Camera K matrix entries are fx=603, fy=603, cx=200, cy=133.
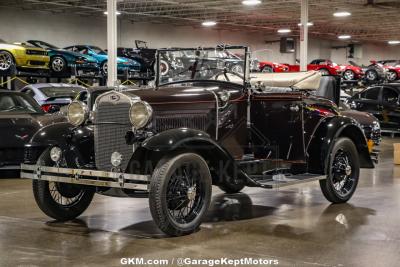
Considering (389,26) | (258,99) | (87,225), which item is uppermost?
(389,26)

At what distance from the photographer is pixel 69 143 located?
606cm

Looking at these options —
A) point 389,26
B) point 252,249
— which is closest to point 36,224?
point 252,249

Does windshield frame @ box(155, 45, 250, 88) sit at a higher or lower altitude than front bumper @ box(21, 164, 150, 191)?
higher

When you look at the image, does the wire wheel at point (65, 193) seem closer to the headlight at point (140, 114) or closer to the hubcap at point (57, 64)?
the headlight at point (140, 114)

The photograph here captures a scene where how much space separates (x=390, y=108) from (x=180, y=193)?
12.7 metres

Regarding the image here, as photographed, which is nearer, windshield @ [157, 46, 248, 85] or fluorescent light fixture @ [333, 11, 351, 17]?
windshield @ [157, 46, 248, 85]

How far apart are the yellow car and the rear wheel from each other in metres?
10.5

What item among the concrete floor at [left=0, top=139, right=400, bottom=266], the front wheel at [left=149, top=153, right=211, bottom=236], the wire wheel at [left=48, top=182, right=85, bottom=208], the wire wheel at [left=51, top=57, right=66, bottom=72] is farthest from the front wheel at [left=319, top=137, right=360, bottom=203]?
the wire wheel at [left=51, top=57, right=66, bottom=72]

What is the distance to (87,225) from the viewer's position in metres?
6.11

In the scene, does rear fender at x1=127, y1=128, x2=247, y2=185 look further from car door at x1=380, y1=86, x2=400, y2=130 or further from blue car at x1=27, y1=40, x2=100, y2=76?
blue car at x1=27, y1=40, x2=100, y2=76

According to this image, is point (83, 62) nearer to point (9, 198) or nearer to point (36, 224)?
point (9, 198)

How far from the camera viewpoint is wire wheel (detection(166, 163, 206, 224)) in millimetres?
5530

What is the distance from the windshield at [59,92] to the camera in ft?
44.6

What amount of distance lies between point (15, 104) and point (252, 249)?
6343 millimetres
